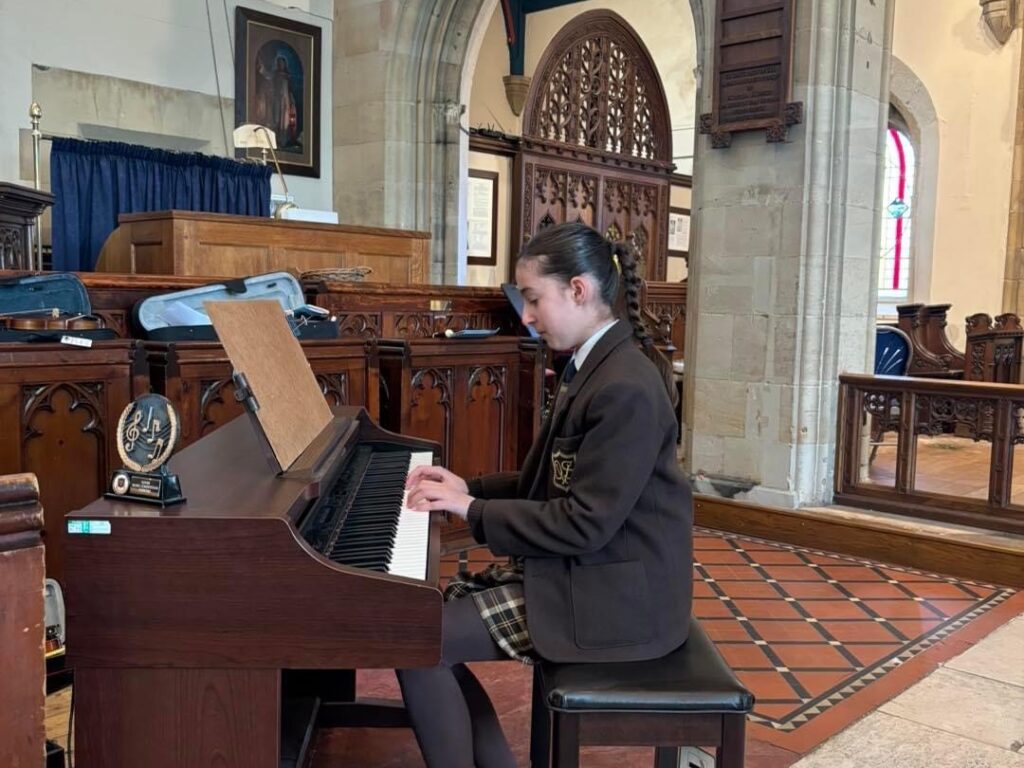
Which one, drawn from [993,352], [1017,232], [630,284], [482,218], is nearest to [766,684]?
[630,284]

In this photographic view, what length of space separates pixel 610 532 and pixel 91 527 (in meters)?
0.84

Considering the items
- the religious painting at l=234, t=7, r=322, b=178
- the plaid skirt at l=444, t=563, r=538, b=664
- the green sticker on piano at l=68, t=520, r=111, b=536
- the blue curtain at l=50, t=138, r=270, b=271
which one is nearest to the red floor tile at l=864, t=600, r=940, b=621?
the plaid skirt at l=444, t=563, r=538, b=664

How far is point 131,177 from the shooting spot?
6.70 metres

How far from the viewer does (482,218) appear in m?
9.63

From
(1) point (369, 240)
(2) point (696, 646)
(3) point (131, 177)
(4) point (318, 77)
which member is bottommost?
(2) point (696, 646)

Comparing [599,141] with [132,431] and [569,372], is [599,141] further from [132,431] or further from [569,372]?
[132,431]

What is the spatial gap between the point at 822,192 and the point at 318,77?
15.7ft

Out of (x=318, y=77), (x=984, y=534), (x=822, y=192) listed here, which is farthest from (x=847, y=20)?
(x=318, y=77)

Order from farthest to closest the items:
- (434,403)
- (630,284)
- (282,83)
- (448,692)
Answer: (282,83), (434,403), (630,284), (448,692)

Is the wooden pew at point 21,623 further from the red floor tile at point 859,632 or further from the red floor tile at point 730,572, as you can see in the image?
the red floor tile at point 730,572

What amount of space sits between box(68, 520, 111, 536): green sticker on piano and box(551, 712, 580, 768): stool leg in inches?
31.3

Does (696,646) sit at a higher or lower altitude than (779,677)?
higher

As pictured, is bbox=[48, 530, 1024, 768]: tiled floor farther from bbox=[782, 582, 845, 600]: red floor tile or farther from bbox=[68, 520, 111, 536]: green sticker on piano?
bbox=[68, 520, 111, 536]: green sticker on piano

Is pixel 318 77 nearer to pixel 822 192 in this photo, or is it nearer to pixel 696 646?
pixel 822 192
